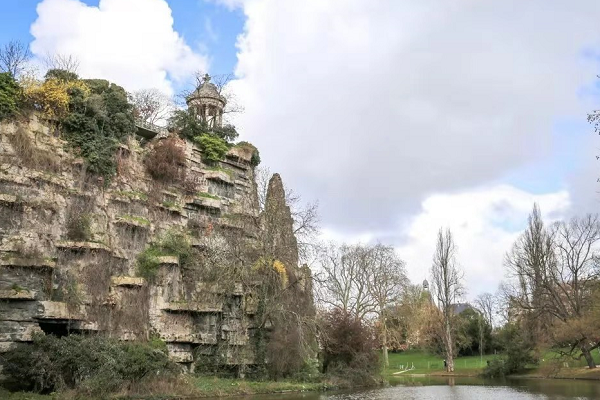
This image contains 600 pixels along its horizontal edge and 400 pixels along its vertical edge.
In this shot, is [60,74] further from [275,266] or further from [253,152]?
[275,266]

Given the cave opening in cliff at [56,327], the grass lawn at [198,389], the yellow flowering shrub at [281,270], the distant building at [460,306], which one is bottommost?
the grass lawn at [198,389]

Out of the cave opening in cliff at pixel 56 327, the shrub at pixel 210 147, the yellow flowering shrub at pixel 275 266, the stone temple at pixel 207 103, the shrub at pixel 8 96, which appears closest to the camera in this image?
the cave opening in cliff at pixel 56 327

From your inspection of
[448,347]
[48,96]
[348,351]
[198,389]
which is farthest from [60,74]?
[448,347]

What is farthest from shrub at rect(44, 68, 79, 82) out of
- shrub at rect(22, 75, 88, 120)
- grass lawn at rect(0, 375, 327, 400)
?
grass lawn at rect(0, 375, 327, 400)

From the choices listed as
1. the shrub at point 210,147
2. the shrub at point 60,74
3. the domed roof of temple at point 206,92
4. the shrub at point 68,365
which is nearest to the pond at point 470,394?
the shrub at point 68,365

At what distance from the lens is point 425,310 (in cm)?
6650

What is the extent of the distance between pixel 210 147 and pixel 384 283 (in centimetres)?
2320

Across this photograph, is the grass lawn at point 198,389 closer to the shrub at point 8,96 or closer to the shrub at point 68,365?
the shrub at point 68,365

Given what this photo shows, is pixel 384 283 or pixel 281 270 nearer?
pixel 281 270

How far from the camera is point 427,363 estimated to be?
60469 millimetres

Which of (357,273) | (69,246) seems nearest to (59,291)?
(69,246)

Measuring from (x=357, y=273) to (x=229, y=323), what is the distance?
22.8m

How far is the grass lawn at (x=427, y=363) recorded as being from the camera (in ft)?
172

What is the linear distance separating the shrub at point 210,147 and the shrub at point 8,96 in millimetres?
12536
